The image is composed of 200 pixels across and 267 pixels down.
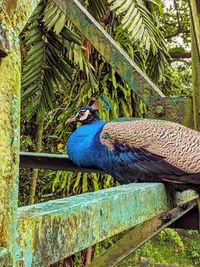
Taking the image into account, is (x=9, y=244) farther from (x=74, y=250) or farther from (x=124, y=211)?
(x=124, y=211)

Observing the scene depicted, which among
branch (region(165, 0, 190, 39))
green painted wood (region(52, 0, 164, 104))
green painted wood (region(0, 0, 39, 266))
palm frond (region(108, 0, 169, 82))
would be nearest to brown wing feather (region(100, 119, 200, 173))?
green painted wood (region(52, 0, 164, 104))

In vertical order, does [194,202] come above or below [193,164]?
below

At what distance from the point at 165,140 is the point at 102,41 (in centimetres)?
28

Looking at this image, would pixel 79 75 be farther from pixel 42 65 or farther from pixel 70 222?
pixel 70 222

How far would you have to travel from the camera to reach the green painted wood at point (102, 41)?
1.32 meters

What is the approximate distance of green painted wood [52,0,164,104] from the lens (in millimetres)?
1315

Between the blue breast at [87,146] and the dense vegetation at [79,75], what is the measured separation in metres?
0.78

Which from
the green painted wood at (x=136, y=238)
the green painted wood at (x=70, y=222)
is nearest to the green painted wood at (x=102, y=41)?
the green painted wood at (x=136, y=238)

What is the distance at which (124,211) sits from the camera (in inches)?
25.1

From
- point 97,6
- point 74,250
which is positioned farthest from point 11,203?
point 97,6

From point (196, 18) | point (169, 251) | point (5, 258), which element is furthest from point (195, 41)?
point (169, 251)

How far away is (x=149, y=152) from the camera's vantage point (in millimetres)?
1246

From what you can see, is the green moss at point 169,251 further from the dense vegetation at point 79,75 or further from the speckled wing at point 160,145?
the speckled wing at point 160,145

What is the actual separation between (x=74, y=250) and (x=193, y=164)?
738 millimetres
